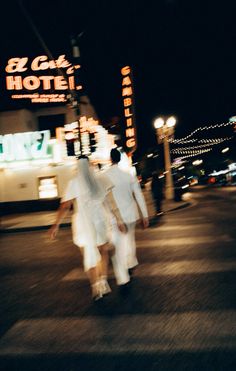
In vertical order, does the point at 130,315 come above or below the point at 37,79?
below

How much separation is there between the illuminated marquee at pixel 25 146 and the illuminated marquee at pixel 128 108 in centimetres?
677

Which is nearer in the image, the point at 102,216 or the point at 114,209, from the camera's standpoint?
the point at 102,216

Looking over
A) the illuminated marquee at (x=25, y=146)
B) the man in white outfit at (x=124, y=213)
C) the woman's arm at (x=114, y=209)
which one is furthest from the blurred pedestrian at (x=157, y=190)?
the woman's arm at (x=114, y=209)

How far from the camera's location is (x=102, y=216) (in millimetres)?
5910

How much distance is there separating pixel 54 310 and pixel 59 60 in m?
19.7

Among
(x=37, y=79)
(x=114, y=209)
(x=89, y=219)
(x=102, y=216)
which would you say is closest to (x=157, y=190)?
(x=114, y=209)

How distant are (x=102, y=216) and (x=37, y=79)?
1923 centimetres

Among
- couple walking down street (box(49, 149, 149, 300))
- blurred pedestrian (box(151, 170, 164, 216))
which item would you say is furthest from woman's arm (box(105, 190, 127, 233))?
blurred pedestrian (box(151, 170, 164, 216))

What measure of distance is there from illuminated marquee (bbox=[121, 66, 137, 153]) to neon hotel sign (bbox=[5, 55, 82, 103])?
4.44 m

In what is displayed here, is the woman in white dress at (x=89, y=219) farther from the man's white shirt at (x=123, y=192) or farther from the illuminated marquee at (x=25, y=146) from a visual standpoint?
the illuminated marquee at (x=25, y=146)

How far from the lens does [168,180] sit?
23.0 metres

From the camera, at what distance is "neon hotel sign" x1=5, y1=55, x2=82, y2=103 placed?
77.3 feet

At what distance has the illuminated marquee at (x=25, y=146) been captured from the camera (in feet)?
70.4

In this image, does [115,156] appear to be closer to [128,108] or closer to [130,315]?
[130,315]
